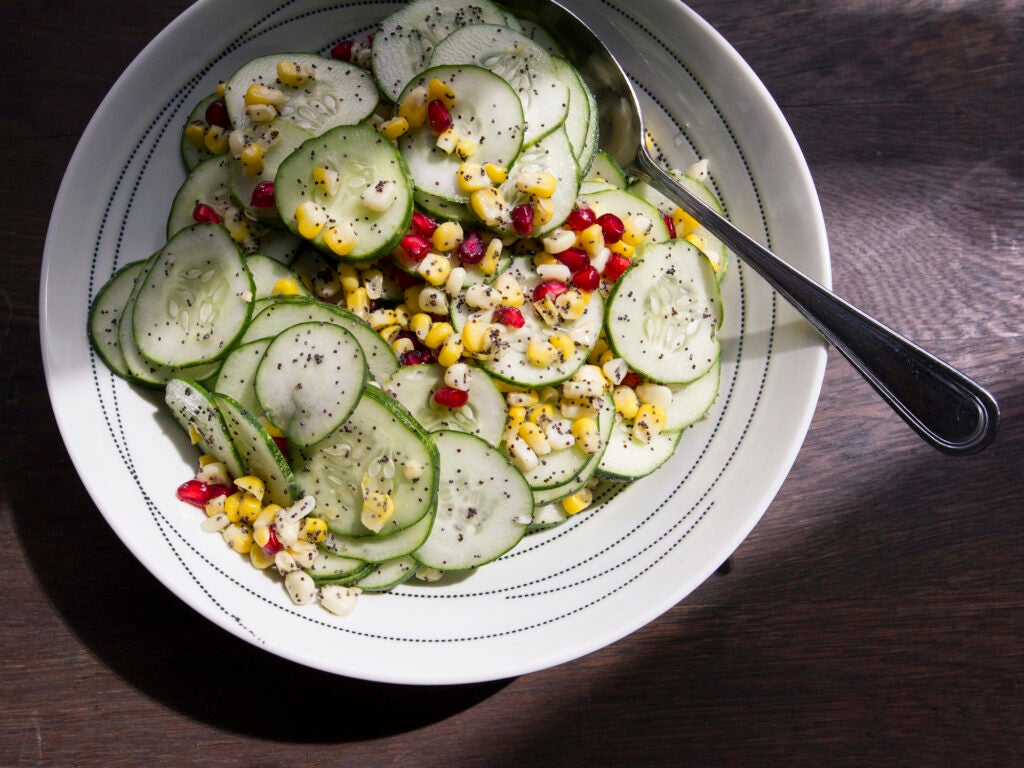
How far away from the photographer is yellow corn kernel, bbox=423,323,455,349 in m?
2.36

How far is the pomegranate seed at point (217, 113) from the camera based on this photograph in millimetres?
2430

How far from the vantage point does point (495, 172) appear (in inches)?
91.0

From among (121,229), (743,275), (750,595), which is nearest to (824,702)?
(750,595)

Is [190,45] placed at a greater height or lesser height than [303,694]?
greater

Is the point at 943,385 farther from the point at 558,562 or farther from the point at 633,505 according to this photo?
the point at 558,562

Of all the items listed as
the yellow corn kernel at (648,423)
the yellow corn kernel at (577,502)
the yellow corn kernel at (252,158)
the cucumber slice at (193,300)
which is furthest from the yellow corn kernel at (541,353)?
the yellow corn kernel at (252,158)

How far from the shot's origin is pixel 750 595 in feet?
9.45

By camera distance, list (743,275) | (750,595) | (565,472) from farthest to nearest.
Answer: (750,595) < (743,275) < (565,472)

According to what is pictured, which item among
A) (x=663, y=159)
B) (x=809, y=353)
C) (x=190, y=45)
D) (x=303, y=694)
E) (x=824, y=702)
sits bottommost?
(x=824, y=702)

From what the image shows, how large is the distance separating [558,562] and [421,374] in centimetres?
76

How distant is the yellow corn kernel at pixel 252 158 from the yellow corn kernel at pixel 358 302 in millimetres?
462

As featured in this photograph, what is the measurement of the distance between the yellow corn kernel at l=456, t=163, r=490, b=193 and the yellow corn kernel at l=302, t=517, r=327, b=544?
43.0 inches

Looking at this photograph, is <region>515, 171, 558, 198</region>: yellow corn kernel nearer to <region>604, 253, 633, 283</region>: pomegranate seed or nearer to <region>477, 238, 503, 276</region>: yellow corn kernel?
<region>477, 238, 503, 276</region>: yellow corn kernel

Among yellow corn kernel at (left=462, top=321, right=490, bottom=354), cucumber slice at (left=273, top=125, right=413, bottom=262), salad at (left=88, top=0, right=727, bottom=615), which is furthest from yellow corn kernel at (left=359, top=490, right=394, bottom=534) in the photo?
cucumber slice at (left=273, top=125, right=413, bottom=262)
